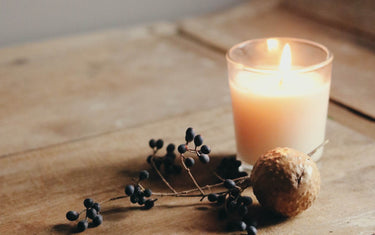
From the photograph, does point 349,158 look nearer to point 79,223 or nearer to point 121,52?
point 79,223

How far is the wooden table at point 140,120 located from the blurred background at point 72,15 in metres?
0.34

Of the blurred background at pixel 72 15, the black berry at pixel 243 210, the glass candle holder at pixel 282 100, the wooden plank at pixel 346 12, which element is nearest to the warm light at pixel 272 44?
the glass candle holder at pixel 282 100

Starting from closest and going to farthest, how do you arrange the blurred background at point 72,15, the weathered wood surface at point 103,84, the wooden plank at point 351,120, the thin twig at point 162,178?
1. the thin twig at point 162,178
2. the wooden plank at point 351,120
3. the weathered wood surface at point 103,84
4. the blurred background at point 72,15

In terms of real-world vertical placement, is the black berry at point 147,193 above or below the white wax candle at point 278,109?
below

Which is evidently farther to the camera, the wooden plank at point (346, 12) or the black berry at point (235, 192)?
the wooden plank at point (346, 12)

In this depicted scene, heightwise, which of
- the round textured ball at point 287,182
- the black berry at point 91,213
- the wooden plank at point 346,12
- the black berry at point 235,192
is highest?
the wooden plank at point 346,12

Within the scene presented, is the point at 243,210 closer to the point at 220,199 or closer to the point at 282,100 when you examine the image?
the point at 220,199

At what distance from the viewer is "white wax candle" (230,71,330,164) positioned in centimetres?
72

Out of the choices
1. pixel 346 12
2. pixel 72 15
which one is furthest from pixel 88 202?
pixel 72 15

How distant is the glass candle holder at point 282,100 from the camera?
2.36ft

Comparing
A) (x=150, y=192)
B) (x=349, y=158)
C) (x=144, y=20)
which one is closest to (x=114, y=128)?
(x=150, y=192)

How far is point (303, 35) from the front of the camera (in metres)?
1.44

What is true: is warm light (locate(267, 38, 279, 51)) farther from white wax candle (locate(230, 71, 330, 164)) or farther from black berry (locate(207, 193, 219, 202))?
black berry (locate(207, 193, 219, 202))

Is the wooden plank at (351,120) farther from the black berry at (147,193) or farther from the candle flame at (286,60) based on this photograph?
the black berry at (147,193)
